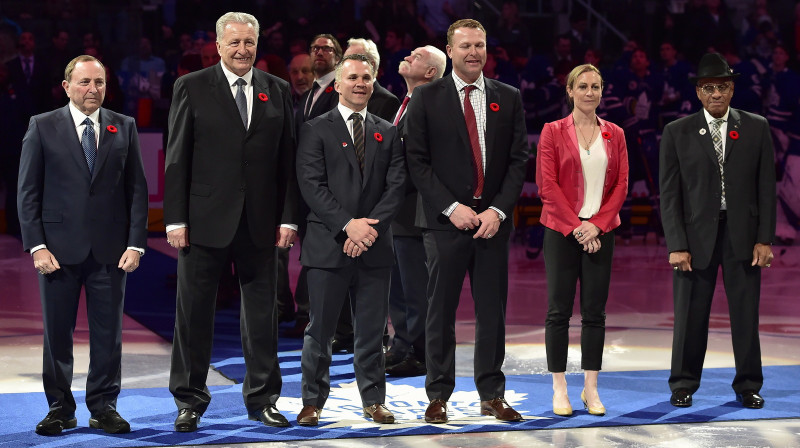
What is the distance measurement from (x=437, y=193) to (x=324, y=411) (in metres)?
1.19

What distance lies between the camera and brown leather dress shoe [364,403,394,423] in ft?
16.7

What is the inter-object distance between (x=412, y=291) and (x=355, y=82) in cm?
154

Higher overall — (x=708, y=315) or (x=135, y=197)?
(x=135, y=197)

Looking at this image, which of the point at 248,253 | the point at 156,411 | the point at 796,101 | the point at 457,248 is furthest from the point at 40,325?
the point at 796,101

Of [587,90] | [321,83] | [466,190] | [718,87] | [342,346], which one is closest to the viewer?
[466,190]

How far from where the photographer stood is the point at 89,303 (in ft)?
16.4

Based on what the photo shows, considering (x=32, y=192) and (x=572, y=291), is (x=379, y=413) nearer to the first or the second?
(x=572, y=291)

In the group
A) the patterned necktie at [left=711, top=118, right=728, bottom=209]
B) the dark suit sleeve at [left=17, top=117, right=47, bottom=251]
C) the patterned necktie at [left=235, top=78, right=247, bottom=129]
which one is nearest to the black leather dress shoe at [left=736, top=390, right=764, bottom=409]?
the patterned necktie at [left=711, top=118, right=728, bottom=209]

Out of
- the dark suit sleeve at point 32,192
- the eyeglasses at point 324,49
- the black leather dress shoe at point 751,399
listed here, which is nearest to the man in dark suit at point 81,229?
the dark suit sleeve at point 32,192

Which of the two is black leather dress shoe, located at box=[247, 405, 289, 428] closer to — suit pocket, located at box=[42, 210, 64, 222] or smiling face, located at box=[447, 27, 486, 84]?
suit pocket, located at box=[42, 210, 64, 222]

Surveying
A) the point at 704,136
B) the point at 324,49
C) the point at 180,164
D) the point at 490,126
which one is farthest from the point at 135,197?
the point at 704,136

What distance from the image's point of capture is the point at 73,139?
4.92m

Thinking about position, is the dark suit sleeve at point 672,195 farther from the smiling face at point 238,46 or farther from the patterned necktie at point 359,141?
the smiling face at point 238,46

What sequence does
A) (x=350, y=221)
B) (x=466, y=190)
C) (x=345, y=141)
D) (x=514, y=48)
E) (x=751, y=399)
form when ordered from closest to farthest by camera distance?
(x=350, y=221)
(x=345, y=141)
(x=466, y=190)
(x=751, y=399)
(x=514, y=48)
